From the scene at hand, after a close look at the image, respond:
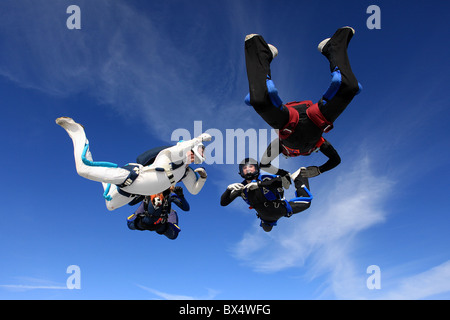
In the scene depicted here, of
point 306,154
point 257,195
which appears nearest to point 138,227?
point 257,195

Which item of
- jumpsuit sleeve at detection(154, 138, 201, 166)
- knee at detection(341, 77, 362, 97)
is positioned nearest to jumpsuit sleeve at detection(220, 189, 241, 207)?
jumpsuit sleeve at detection(154, 138, 201, 166)

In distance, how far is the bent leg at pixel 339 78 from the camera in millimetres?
3279

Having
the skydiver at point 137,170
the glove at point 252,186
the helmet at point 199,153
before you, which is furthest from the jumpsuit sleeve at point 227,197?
the helmet at point 199,153

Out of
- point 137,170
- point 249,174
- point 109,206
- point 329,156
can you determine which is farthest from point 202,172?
point 329,156

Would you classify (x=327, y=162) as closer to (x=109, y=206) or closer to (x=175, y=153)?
(x=175, y=153)

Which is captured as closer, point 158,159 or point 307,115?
point 307,115

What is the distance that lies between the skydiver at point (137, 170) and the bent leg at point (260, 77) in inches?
54.7

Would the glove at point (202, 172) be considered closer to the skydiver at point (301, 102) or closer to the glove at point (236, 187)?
the glove at point (236, 187)

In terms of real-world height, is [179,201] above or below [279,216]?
above

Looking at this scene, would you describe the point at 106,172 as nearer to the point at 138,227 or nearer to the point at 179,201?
the point at 179,201

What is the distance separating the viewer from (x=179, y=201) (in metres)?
5.54

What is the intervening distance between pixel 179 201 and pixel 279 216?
2.02 meters

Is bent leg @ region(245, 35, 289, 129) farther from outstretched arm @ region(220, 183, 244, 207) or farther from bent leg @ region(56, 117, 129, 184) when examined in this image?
bent leg @ region(56, 117, 129, 184)

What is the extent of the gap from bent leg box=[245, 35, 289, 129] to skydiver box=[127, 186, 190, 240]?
109 inches
